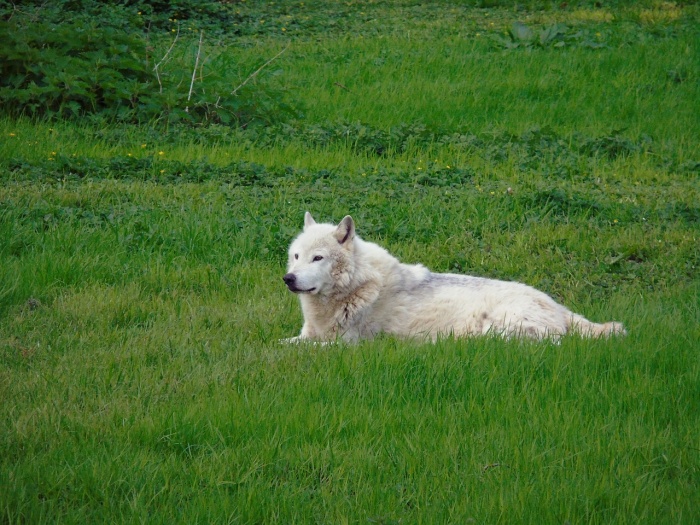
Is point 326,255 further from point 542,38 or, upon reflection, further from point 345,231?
A: point 542,38

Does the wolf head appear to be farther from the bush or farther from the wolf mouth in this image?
the bush

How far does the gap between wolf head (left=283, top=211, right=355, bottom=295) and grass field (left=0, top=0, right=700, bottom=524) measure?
0.57 metres

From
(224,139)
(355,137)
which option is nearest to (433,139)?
(355,137)

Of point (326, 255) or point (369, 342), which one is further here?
point (326, 255)

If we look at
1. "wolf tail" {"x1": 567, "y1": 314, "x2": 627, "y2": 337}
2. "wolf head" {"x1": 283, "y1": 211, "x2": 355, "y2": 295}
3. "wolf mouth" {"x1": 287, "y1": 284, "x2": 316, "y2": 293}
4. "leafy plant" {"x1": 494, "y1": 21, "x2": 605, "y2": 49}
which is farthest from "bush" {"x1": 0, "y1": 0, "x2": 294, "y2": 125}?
"wolf tail" {"x1": 567, "y1": 314, "x2": 627, "y2": 337}

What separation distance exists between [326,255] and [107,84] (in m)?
7.03

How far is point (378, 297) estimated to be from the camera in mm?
7051

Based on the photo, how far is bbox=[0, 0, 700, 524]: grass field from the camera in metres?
4.21

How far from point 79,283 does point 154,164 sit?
3610 mm

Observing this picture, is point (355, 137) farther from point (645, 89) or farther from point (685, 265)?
point (645, 89)

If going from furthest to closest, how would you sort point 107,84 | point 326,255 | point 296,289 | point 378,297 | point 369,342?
point 107,84 < point 378,297 < point 326,255 < point 296,289 < point 369,342

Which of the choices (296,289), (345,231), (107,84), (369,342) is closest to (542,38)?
(107,84)

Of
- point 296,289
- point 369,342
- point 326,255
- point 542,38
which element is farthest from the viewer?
point 542,38

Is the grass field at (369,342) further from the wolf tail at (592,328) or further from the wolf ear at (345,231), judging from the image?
the wolf ear at (345,231)
